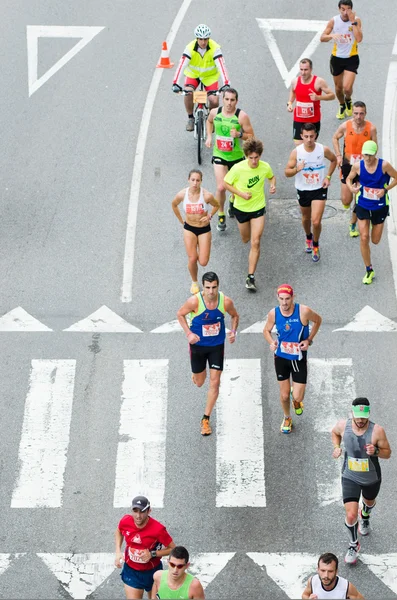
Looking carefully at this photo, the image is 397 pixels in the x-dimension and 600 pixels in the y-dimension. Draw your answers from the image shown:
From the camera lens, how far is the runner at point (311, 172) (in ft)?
62.4

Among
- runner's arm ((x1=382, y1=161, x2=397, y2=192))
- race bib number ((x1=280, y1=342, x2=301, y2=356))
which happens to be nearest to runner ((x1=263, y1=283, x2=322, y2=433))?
race bib number ((x1=280, y1=342, x2=301, y2=356))

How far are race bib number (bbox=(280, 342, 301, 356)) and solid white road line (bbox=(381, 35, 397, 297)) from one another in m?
3.67

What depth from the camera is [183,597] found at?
42.6 feet

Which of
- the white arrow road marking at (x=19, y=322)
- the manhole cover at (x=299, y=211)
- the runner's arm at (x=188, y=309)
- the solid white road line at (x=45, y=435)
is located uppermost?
the runner's arm at (x=188, y=309)

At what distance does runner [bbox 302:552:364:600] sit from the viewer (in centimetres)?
1274

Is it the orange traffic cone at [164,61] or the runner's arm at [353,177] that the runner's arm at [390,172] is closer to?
the runner's arm at [353,177]

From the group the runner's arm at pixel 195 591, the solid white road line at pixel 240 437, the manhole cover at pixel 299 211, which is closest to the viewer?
the runner's arm at pixel 195 591

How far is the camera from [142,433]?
16750 millimetres

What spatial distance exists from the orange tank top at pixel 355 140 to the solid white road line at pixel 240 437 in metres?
3.52

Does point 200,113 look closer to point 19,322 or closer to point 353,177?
point 353,177

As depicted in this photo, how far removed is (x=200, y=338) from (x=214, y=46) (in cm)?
755

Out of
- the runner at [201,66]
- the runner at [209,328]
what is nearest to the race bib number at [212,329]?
the runner at [209,328]

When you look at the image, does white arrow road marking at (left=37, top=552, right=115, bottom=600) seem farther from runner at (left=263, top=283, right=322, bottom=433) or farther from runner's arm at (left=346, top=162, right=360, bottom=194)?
runner's arm at (left=346, top=162, right=360, bottom=194)

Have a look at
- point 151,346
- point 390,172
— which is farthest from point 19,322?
point 390,172
